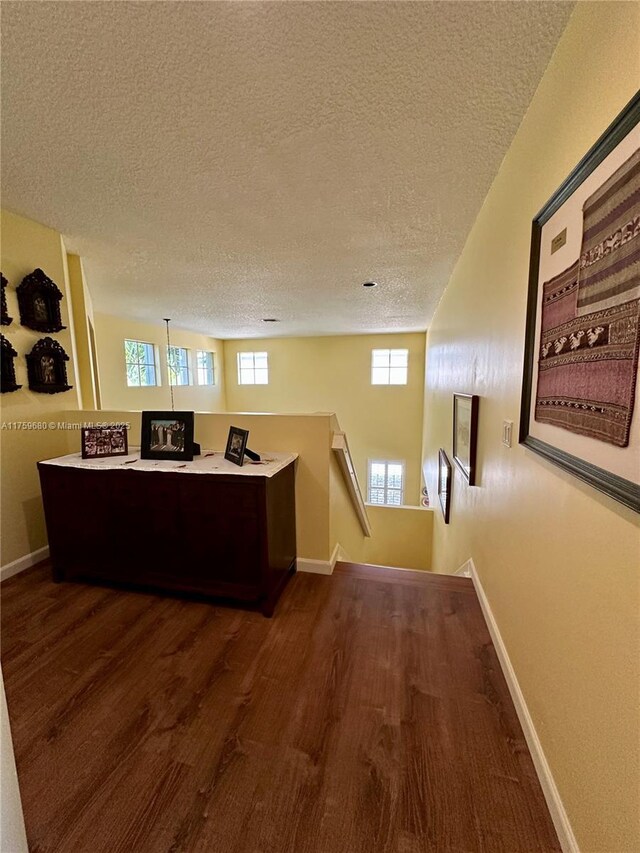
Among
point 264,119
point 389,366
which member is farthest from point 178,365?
point 264,119

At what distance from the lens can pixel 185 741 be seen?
1265 millimetres

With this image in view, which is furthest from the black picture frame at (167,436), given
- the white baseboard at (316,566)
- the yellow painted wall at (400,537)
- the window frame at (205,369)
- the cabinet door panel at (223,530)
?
the window frame at (205,369)

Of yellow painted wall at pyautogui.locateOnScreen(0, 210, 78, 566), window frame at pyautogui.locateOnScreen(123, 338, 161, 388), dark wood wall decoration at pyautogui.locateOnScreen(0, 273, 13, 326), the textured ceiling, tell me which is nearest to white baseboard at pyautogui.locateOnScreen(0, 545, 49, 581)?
yellow painted wall at pyautogui.locateOnScreen(0, 210, 78, 566)

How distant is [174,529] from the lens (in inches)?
79.5

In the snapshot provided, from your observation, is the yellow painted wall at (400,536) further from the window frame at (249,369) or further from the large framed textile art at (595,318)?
the window frame at (249,369)

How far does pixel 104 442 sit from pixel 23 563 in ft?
3.53

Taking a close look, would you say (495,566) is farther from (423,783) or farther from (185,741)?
(185,741)

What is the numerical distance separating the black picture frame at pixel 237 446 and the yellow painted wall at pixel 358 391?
569 centimetres

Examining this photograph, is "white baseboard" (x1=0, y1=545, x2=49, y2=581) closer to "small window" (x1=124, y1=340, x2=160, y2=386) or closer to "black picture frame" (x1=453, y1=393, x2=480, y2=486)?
"black picture frame" (x1=453, y1=393, x2=480, y2=486)

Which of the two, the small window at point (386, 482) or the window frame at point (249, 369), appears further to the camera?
the window frame at point (249, 369)

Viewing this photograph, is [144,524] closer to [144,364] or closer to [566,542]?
[566,542]

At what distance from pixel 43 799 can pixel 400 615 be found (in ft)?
5.41

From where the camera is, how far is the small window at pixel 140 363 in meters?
5.59

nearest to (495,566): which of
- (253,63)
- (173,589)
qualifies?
(173,589)
